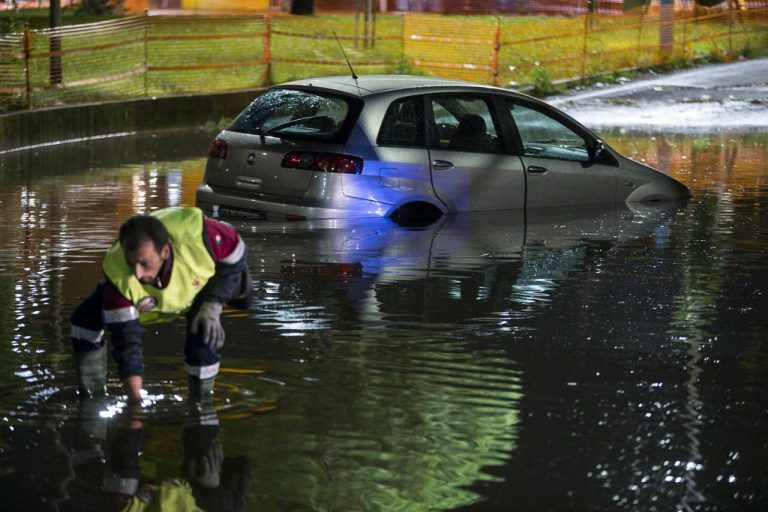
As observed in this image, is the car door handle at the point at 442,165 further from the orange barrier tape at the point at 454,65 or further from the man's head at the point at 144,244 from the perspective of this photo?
the orange barrier tape at the point at 454,65

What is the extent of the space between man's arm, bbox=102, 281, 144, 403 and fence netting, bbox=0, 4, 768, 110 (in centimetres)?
1471

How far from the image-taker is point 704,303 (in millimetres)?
10000

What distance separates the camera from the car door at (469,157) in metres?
12.8

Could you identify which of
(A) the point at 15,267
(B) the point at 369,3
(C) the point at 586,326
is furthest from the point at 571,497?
(B) the point at 369,3

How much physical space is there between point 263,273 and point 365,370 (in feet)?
10.1

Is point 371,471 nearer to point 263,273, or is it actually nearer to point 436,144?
point 263,273

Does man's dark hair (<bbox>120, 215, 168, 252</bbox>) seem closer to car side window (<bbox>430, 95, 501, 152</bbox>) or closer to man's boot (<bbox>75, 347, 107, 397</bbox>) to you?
man's boot (<bbox>75, 347, 107, 397</bbox>)

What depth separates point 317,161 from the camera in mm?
12172

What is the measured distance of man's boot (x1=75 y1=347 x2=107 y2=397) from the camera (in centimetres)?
697

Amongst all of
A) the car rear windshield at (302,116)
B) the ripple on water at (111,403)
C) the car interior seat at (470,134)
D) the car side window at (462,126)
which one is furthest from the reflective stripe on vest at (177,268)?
the car interior seat at (470,134)

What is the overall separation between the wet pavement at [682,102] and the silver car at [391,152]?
1099 cm

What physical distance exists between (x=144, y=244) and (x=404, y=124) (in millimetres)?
6792

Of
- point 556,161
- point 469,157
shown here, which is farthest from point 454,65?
point 469,157

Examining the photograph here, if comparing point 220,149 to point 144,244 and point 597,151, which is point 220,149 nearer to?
point 597,151
